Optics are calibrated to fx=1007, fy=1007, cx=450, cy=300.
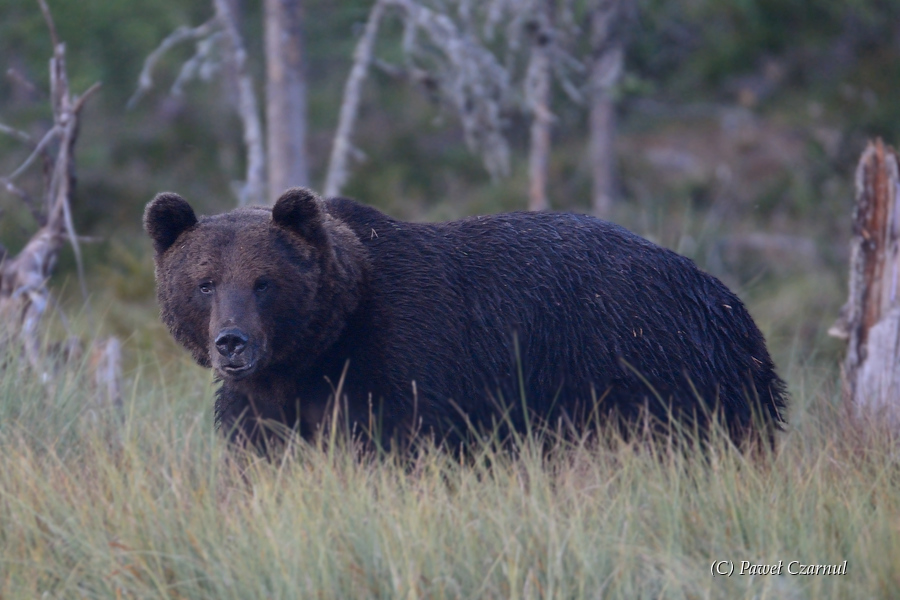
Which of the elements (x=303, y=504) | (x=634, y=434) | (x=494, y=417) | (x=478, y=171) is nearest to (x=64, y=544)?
(x=303, y=504)

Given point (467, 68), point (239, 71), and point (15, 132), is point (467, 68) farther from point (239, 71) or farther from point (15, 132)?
point (15, 132)

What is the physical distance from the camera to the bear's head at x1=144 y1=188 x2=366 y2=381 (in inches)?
171

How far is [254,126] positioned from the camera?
27.8 feet

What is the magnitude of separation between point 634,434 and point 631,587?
1.13 meters

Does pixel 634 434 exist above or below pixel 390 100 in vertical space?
below

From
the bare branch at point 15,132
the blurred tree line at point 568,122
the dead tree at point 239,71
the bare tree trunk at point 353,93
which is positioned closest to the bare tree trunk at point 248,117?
the dead tree at point 239,71

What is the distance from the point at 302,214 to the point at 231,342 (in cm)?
70

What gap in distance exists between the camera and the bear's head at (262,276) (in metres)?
4.33

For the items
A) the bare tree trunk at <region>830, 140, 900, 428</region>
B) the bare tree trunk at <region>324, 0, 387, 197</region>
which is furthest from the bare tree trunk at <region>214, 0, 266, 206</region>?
the bare tree trunk at <region>830, 140, 900, 428</region>

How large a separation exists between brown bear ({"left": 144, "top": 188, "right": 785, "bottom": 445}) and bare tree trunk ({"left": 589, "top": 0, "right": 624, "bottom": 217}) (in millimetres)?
7195

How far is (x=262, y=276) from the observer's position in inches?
171

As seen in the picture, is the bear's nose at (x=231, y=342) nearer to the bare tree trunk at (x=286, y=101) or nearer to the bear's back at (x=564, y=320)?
the bear's back at (x=564, y=320)

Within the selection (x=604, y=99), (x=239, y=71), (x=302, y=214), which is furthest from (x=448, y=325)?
(x=604, y=99)

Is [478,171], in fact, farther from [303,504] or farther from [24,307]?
[303,504]
